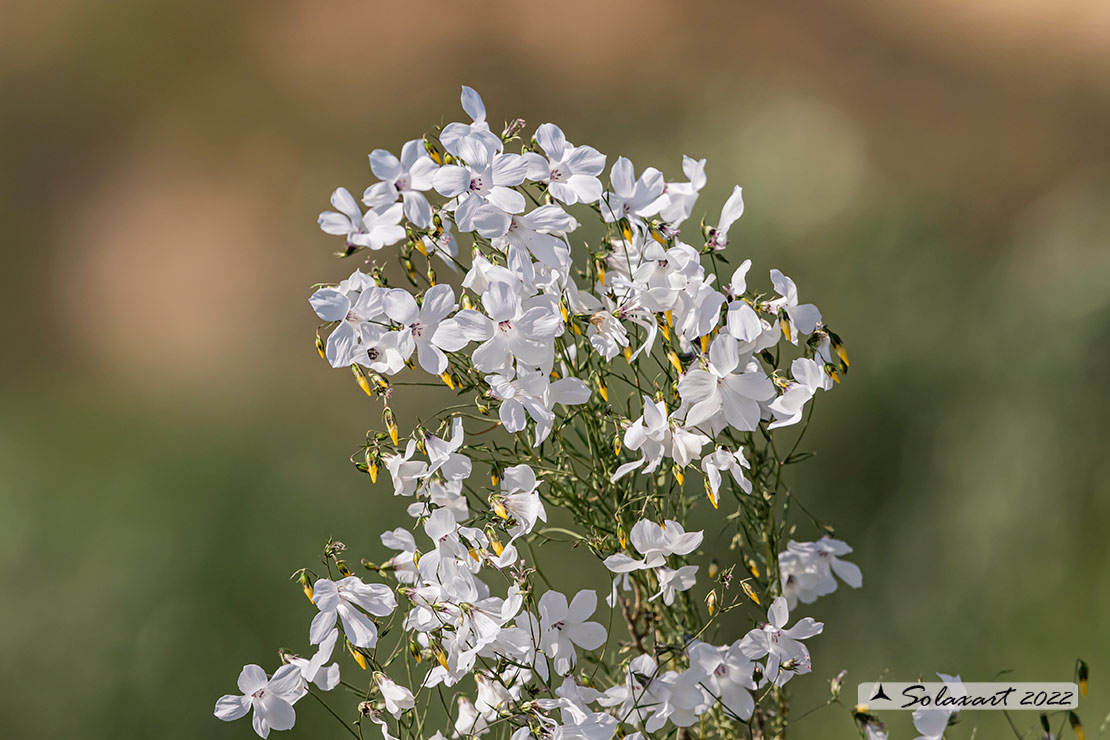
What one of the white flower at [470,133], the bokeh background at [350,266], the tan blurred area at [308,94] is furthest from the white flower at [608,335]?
the tan blurred area at [308,94]

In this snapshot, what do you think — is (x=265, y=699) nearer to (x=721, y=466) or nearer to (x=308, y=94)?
(x=721, y=466)

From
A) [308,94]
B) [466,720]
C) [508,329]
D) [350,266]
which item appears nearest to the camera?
[508,329]

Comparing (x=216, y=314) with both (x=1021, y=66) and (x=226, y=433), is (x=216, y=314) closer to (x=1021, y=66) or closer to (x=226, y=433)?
(x=226, y=433)

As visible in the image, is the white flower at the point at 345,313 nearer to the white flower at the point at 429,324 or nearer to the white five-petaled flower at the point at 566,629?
the white flower at the point at 429,324

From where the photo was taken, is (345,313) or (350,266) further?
(350,266)

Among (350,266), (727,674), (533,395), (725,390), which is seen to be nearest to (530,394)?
(533,395)

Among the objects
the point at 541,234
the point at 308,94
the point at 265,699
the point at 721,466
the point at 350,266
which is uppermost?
the point at 308,94
